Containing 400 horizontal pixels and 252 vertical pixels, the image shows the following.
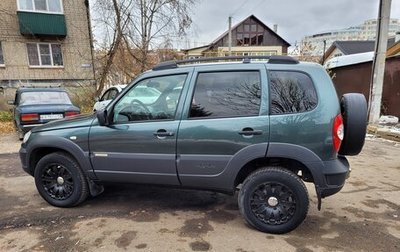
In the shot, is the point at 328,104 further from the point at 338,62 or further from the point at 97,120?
the point at 338,62

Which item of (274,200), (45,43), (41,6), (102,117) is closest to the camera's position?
(274,200)

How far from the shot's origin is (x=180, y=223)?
3.34m

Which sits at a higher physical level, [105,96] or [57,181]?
[105,96]

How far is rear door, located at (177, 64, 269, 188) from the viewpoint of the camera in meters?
2.97

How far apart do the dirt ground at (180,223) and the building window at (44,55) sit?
1383cm

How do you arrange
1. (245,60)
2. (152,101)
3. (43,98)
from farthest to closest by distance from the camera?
(43,98)
(152,101)
(245,60)

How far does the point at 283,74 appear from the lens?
9.85 ft

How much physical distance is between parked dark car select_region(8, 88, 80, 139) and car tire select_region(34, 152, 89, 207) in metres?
4.74

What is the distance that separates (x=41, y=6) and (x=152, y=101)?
16.1 metres

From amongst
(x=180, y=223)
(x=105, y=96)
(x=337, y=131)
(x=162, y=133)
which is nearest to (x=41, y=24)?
(x=105, y=96)

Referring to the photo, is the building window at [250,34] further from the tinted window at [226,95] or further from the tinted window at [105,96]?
the tinted window at [226,95]

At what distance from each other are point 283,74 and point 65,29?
16279 mm

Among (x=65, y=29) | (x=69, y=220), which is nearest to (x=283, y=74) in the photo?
(x=69, y=220)

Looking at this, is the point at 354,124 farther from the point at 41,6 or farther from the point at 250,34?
the point at 250,34
